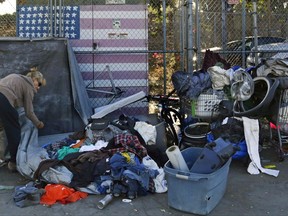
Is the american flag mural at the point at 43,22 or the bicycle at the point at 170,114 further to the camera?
the american flag mural at the point at 43,22

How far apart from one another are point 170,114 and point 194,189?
118 inches

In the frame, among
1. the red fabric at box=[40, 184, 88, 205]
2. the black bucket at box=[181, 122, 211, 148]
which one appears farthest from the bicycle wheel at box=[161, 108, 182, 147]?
the red fabric at box=[40, 184, 88, 205]

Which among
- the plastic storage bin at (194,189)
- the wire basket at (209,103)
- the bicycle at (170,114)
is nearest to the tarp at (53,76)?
the bicycle at (170,114)

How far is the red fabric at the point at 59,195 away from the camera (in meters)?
4.55

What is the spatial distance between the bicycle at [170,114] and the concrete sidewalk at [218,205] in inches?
65.2

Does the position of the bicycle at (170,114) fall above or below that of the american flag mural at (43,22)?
below

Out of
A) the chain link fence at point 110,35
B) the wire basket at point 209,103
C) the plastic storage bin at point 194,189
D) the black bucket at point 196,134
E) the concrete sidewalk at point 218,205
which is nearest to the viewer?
the plastic storage bin at point 194,189

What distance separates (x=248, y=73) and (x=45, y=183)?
335 cm

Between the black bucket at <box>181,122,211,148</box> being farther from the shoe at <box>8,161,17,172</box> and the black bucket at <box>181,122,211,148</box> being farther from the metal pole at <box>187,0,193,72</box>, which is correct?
the shoe at <box>8,161,17,172</box>

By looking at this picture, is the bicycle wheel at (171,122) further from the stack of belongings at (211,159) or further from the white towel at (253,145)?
the stack of belongings at (211,159)

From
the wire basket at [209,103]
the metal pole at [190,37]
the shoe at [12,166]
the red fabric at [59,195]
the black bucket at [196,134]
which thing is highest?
the metal pole at [190,37]

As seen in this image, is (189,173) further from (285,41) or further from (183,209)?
(285,41)

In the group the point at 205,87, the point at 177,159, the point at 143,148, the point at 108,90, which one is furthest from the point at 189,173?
the point at 108,90

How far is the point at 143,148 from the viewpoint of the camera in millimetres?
5332
